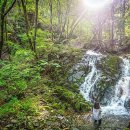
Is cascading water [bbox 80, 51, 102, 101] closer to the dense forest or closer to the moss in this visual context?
the dense forest

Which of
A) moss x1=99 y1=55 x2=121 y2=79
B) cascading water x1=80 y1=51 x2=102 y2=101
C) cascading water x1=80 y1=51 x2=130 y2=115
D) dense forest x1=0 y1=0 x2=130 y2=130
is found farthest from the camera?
moss x1=99 y1=55 x2=121 y2=79

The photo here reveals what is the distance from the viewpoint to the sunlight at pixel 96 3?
2584 cm

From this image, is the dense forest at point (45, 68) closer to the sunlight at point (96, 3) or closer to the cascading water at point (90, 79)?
the sunlight at point (96, 3)

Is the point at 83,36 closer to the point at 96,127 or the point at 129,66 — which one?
the point at 129,66

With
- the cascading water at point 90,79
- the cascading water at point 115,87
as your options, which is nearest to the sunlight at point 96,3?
the cascading water at point 115,87

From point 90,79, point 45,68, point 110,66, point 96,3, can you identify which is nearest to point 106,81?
point 90,79

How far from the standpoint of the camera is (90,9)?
1065 inches

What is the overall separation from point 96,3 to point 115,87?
1256cm

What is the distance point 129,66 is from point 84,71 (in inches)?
134

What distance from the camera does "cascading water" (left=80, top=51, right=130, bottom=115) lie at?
48.8ft

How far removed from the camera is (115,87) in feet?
54.2

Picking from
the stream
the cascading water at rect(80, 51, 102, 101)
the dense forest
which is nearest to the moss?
the dense forest

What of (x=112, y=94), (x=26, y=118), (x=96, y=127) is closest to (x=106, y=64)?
(x=112, y=94)

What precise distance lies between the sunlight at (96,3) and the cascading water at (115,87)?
333 inches
